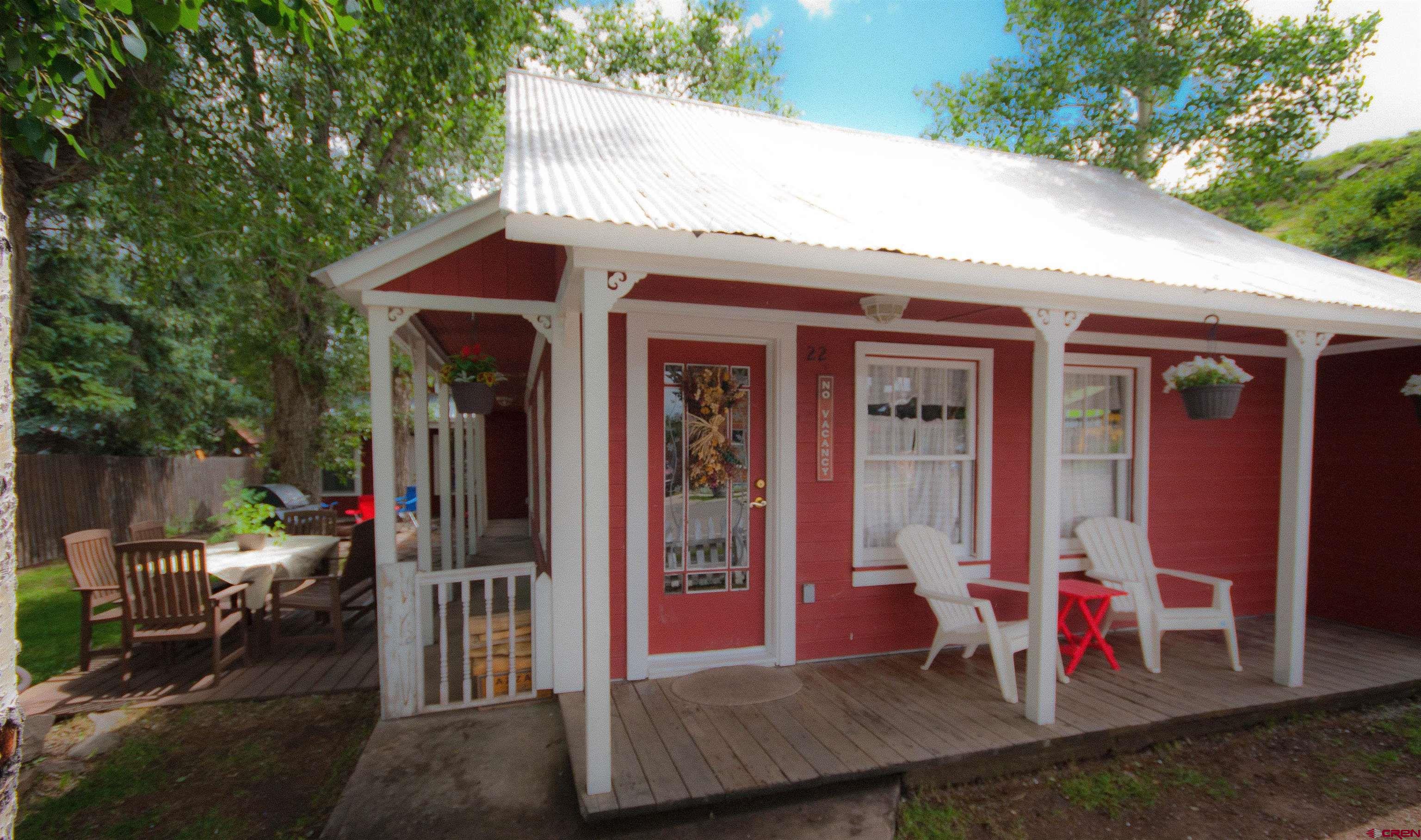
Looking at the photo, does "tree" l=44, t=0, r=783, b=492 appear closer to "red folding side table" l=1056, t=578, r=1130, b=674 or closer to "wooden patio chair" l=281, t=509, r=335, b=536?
"wooden patio chair" l=281, t=509, r=335, b=536

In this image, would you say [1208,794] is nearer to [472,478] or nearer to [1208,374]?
[1208,374]

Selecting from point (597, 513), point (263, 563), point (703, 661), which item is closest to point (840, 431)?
point (703, 661)

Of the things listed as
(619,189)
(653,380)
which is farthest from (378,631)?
(619,189)

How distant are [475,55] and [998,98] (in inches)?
385

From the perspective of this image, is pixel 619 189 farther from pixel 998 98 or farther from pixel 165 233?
pixel 998 98

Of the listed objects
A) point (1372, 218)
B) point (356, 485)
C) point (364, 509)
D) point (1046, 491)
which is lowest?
point (364, 509)

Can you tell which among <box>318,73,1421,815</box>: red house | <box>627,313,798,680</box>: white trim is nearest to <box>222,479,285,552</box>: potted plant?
<box>318,73,1421,815</box>: red house

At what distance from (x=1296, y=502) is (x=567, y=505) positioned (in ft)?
14.3

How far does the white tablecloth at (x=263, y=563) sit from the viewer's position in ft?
15.4

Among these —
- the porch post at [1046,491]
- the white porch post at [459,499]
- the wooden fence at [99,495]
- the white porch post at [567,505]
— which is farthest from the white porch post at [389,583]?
the wooden fence at [99,495]

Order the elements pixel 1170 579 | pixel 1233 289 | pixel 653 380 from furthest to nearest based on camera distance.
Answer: pixel 1170 579 → pixel 653 380 → pixel 1233 289

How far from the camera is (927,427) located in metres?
4.48

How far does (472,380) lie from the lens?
13.6 feet

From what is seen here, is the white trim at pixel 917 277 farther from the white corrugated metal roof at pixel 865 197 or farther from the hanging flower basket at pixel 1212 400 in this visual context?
the hanging flower basket at pixel 1212 400
